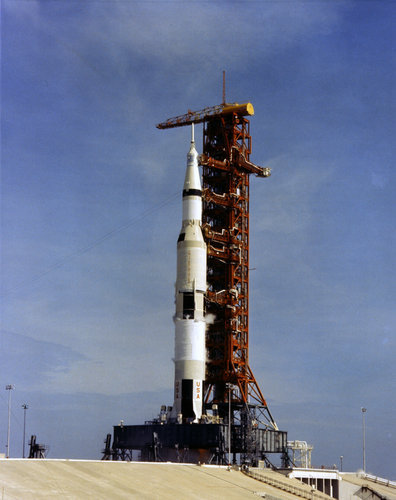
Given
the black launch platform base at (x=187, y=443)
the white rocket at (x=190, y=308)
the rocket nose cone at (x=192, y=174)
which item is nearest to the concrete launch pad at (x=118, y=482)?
the black launch platform base at (x=187, y=443)

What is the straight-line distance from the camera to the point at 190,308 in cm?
10194

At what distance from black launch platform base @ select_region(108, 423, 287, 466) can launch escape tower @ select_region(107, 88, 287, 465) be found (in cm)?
17

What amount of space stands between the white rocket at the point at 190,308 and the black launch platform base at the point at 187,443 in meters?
2.82

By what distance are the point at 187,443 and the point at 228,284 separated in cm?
2643

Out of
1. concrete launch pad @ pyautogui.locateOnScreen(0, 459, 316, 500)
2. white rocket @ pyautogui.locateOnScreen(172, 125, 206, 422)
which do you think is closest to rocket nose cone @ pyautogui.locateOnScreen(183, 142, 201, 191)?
white rocket @ pyautogui.locateOnScreen(172, 125, 206, 422)

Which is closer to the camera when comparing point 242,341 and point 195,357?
point 195,357

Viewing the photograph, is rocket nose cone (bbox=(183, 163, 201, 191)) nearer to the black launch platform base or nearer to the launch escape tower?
the launch escape tower

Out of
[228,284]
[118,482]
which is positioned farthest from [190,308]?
[118,482]

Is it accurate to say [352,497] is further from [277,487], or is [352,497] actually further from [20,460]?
[20,460]

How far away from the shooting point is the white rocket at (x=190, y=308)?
99375 mm

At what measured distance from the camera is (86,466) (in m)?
70.9

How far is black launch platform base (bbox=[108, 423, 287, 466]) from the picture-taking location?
94812mm

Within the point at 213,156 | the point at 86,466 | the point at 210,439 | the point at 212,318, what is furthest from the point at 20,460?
the point at 213,156

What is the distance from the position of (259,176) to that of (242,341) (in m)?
25.4
